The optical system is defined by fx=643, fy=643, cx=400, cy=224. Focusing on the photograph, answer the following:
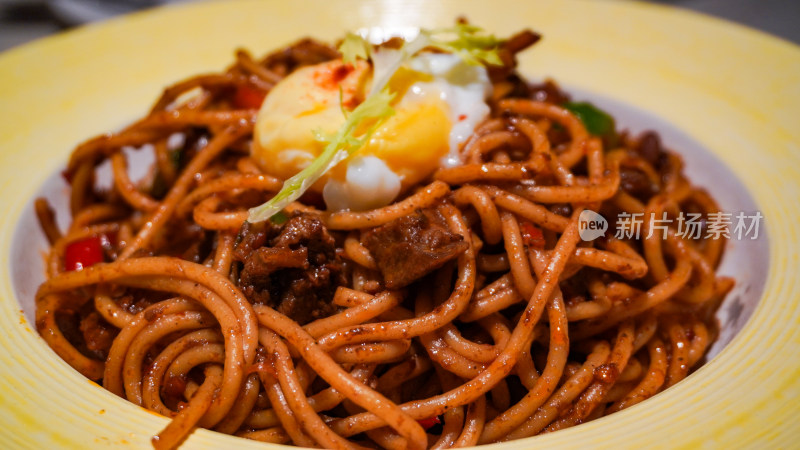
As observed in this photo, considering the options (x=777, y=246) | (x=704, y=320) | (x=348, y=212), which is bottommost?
(x=704, y=320)

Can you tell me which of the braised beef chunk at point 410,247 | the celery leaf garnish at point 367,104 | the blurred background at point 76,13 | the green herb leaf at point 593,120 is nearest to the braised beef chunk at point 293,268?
the celery leaf garnish at point 367,104

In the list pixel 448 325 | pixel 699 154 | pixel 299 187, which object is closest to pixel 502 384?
pixel 448 325

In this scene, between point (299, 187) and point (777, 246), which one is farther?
point (777, 246)

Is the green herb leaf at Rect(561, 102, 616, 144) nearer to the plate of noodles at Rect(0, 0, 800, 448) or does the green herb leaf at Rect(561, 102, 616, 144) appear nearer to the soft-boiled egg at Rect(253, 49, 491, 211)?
the plate of noodles at Rect(0, 0, 800, 448)

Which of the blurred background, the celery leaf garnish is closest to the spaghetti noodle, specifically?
the celery leaf garnish

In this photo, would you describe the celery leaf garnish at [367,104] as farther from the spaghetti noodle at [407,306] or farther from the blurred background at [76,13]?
the blurred background at [76,13]

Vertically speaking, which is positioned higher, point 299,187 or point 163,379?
point 299,187

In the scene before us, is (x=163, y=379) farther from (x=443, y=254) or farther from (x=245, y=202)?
(x=443, y=254)
